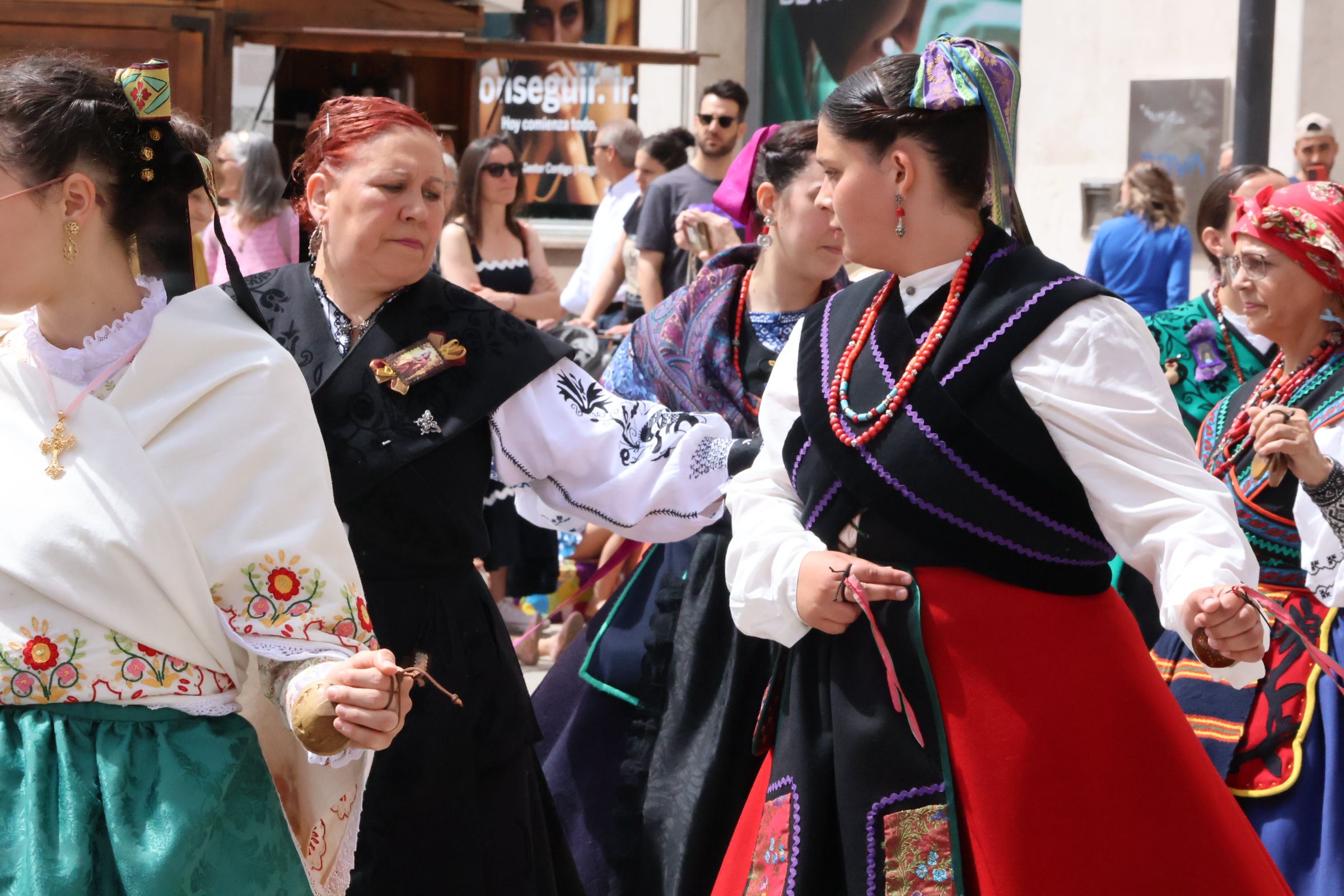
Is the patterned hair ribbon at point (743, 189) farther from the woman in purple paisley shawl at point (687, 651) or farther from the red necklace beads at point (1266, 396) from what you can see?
the red necklace beads at point (1266, 396)

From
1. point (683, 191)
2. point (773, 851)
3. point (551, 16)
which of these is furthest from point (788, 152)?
point (551, 16)

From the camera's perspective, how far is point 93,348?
2086mm

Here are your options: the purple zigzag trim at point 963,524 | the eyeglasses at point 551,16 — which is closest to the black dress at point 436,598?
the purple zigzag trim at point 963,524

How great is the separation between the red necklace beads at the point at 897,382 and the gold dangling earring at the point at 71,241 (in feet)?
3.51

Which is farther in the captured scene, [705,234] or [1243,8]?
[1243,8]

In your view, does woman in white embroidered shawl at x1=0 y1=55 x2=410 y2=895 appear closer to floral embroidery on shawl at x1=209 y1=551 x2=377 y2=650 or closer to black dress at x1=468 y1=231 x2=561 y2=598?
floral embroidery on shawl at x1=209 y1=551 x2=377 y2=650

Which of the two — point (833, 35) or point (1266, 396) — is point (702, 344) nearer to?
point (1266, 396)

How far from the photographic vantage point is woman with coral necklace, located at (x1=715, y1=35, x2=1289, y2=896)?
7.11 ft

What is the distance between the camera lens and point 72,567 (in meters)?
1.92

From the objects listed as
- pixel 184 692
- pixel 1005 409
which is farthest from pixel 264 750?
pixel 1005 409

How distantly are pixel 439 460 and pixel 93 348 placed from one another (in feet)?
2.61

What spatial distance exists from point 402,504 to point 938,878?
1.11 m

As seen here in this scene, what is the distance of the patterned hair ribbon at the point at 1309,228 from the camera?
11.1 ft

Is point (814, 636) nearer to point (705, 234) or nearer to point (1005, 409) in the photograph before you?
point (1005, 409)
